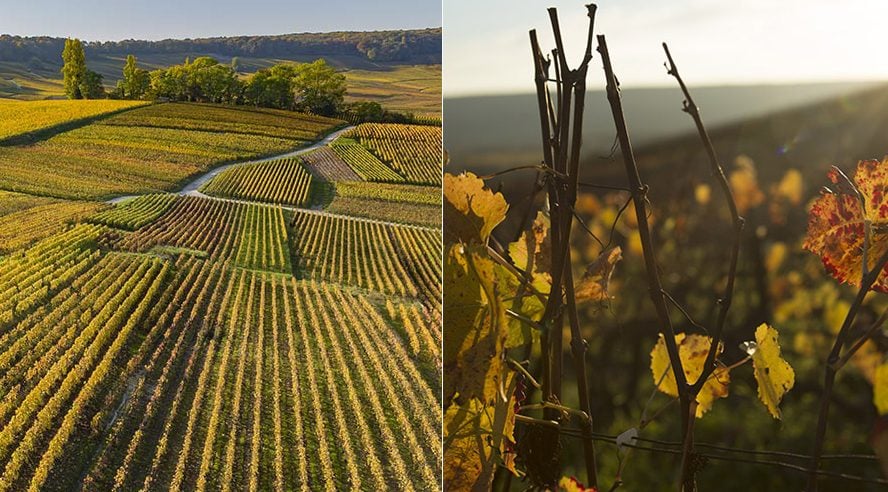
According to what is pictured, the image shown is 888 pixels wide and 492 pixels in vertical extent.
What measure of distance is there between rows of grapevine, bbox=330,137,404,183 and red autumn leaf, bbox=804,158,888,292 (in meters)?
2.96

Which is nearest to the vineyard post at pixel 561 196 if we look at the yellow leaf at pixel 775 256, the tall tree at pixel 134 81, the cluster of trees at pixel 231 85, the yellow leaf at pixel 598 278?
the yellow leaf at pixel 598 278

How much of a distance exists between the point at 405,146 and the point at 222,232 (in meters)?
0.88

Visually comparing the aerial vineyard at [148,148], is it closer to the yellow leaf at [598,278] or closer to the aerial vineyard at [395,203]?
the aerial vineyard at [395,203]

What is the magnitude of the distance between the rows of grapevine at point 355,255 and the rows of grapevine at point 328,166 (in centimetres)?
21

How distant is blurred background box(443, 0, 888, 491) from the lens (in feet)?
1.36

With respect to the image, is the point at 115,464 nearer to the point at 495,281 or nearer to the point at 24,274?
the point at 24,274

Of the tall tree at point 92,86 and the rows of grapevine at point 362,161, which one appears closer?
the tall tree at point 92,86

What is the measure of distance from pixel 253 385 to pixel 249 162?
3.41 feet

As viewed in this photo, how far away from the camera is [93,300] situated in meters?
2.88

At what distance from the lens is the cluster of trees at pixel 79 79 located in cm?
281

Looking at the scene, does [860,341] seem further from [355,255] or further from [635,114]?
[355,255]

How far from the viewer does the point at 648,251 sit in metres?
0.43

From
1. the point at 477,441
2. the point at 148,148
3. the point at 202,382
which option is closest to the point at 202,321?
the point at 202,382

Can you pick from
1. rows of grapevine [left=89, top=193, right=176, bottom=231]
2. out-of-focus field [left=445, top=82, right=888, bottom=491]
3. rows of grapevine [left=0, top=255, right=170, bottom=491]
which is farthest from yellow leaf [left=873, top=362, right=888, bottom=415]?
rows of grapevine [left=89, top=193, right=176, bottom=231]
